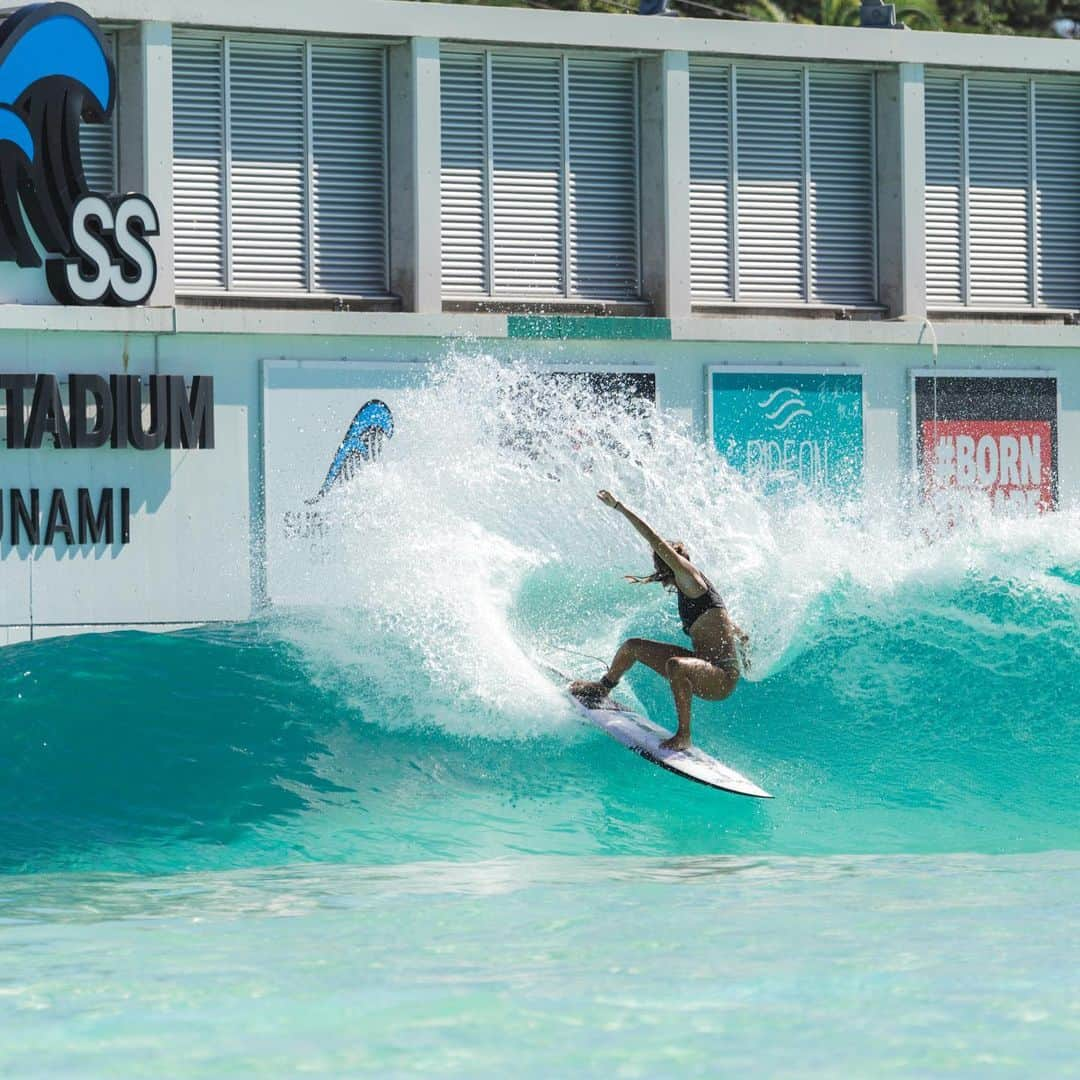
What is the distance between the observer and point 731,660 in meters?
12.2

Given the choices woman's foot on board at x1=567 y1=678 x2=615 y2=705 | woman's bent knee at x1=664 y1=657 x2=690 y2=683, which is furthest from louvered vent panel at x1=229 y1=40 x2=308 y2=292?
woman's bent knee at x1=664 y1=657 x2=690 y2=683

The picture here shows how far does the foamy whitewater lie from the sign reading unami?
637mm

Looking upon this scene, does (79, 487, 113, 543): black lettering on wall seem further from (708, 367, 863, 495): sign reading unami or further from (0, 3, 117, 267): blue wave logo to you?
(708, 367, 863, 495): sign reading unami

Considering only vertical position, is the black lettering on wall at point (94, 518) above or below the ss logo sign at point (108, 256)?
below

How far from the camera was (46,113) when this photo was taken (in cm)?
1848

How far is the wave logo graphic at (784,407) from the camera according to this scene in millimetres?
21141

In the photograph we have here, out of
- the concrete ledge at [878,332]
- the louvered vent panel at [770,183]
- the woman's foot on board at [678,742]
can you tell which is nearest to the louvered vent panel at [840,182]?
the louvered vent panel at [770,183]

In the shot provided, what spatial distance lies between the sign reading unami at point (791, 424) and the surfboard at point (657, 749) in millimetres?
7967

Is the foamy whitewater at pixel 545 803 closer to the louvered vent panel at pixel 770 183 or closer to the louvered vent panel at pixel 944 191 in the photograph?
the louvered vent panel at pixel 770 183

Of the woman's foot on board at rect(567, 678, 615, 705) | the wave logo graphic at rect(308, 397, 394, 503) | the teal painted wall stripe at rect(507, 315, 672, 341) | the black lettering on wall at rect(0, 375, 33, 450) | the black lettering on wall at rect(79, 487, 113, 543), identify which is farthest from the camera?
the teal painted wall stripe at rect(507, 315, 672, 341)

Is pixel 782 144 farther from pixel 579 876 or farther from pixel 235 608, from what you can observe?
pixel 579 876

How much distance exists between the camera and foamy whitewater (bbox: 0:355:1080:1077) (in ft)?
22.7

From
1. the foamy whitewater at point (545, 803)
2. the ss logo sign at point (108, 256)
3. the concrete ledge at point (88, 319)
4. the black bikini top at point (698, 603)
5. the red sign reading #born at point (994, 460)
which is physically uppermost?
the ss logo sign at point (108, 256)

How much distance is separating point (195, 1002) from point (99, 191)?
558 inches
